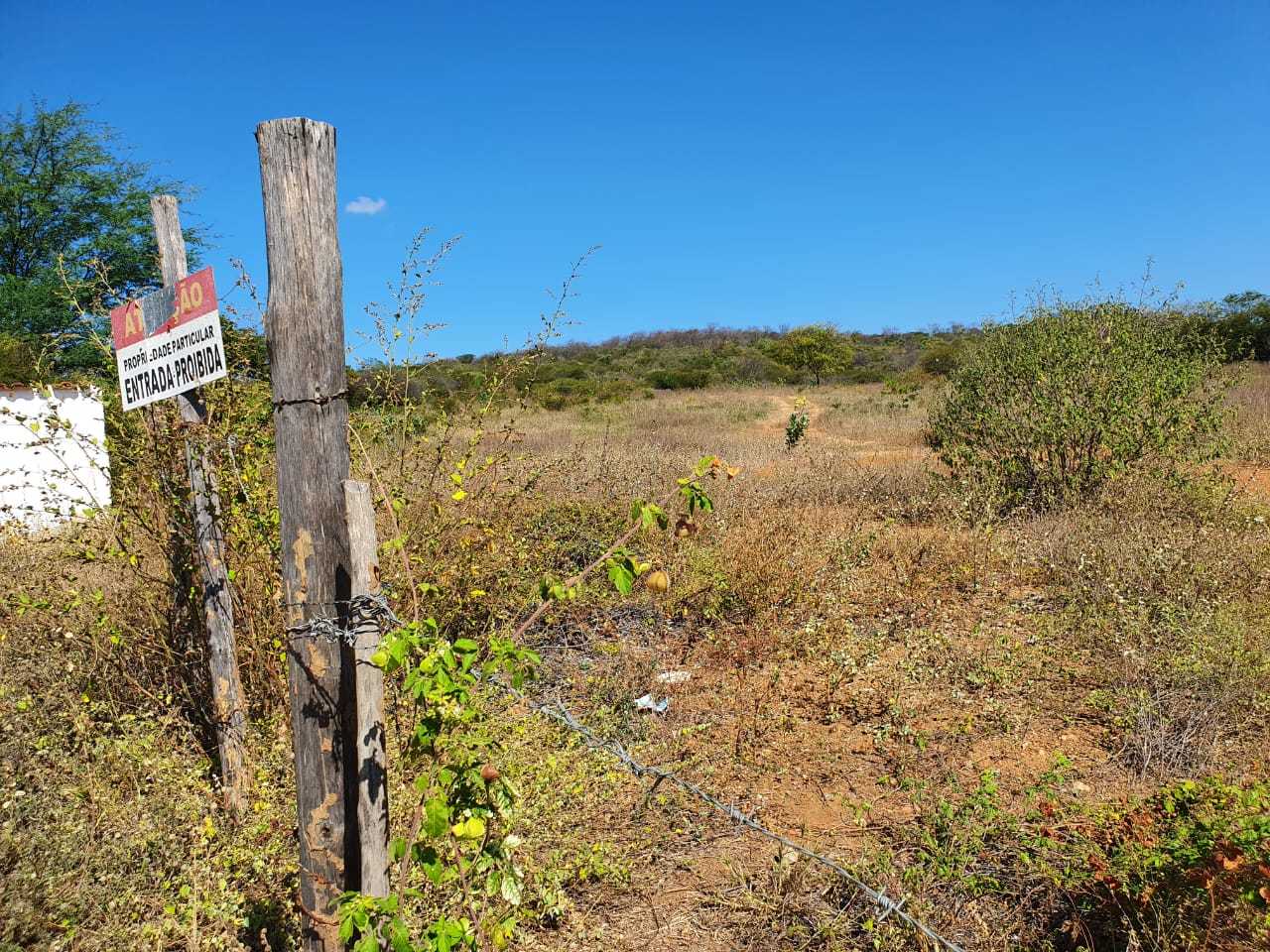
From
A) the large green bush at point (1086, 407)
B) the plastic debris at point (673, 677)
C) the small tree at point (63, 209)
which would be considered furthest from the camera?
the small tree at point (63, 209)

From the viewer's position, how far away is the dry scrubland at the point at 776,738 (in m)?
2.79

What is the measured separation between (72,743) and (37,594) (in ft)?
4.68

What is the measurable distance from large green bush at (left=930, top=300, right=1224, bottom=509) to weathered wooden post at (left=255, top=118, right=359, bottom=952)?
721 centimetres

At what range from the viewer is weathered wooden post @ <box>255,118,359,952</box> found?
2059mm

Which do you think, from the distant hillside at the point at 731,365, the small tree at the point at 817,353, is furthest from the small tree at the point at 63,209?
the small tree at the point at 817,353

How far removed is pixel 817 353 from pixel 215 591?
122ft

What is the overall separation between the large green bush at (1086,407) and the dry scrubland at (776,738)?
3.05 feet

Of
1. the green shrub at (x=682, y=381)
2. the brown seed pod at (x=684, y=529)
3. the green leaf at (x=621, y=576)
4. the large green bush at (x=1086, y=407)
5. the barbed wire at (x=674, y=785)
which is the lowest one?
the barbed wire at (x=674, y=785)

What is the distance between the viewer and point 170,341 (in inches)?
109

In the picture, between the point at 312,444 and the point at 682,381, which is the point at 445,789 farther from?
the point at 682,381

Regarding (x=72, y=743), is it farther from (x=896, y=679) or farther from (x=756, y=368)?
(x=756, y=368)

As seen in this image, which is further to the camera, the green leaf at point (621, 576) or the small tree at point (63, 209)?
the small tree at point (63, 209)

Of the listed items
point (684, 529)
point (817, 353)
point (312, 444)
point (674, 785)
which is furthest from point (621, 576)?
point (817, 353)

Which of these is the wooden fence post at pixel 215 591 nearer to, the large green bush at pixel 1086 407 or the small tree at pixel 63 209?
the large green bush at pixel 1086 407
